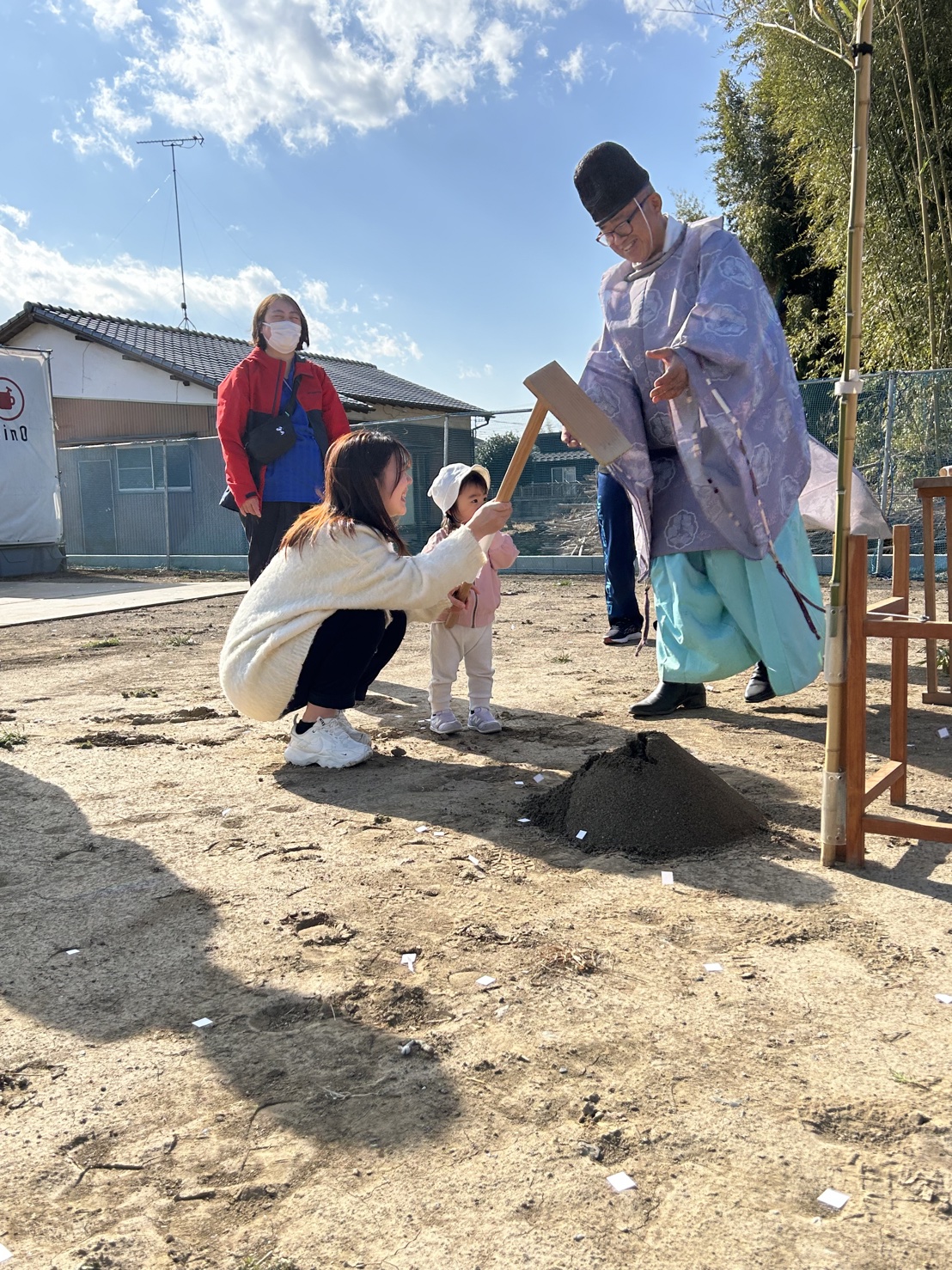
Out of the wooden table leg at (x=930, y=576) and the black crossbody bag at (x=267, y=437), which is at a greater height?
the black crossbody bag at (x=267, y=437)

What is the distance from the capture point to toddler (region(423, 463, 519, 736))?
4.08 meters

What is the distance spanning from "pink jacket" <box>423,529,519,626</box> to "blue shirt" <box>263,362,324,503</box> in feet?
3.14

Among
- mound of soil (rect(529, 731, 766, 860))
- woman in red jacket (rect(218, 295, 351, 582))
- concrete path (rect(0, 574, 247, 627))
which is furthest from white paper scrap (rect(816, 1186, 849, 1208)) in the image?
concrete path (rect(0, 574, 247, 627))

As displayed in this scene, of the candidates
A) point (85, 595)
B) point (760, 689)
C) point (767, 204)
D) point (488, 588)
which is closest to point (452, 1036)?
point (488, 588)

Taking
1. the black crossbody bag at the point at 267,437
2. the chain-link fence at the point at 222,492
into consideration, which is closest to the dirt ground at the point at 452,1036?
the black crossbody bag at the point at 267,437

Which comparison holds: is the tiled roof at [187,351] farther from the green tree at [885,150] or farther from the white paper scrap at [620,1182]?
the white paper scrap at [620,1182]

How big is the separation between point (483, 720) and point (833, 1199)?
9.50 ft

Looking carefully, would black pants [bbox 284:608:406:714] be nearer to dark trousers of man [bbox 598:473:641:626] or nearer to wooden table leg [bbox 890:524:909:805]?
wooden table leg [bbox 890:524:909:805]

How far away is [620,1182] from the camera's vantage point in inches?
55.2

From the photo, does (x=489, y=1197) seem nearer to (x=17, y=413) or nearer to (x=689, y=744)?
(x=689, y=744)

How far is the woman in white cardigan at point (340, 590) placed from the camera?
3.38 m

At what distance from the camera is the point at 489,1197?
4.54ft

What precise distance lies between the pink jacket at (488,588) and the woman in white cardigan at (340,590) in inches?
16.4

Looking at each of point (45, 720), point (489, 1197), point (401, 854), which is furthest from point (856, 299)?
point (45, 720)
